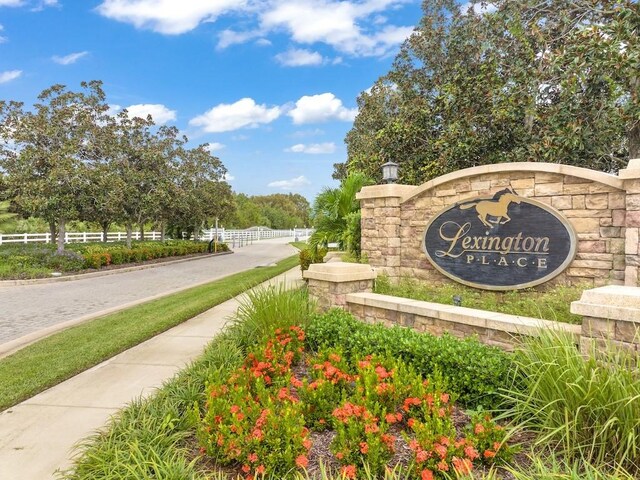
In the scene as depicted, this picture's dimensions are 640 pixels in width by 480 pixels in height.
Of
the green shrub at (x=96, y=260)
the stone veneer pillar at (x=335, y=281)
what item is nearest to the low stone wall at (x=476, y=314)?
the stone veneer pillar at (x=335, y=281)

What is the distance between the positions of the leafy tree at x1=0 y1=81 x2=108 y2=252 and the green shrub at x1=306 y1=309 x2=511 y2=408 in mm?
15099

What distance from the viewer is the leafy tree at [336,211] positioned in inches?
412

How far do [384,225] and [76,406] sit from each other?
5.39m

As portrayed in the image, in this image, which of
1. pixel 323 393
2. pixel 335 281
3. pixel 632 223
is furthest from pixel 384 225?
pixel 323 393

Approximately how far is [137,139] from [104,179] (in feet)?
24.0

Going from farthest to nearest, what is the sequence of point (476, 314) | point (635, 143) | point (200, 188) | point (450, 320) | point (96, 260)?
point (200, 188) < point (96, 260) < point (635, 143) < point (450, 320) < point (476, 314)

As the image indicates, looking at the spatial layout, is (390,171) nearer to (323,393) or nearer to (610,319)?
(610,319)

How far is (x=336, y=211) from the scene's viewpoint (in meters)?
10.7

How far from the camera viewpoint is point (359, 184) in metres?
10.7

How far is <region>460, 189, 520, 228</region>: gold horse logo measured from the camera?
5.91m

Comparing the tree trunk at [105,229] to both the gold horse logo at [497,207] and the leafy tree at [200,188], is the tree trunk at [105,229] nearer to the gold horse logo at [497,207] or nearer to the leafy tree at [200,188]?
the leafy tree at [200,188]

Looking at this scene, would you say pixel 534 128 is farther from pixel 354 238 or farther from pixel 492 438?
pixel 492 438

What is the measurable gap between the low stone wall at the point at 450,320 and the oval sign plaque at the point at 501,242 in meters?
1.19

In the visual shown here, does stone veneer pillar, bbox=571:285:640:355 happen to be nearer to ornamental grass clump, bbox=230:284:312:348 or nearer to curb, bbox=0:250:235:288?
ornamental grass clump, bbox=230:284:312:348
